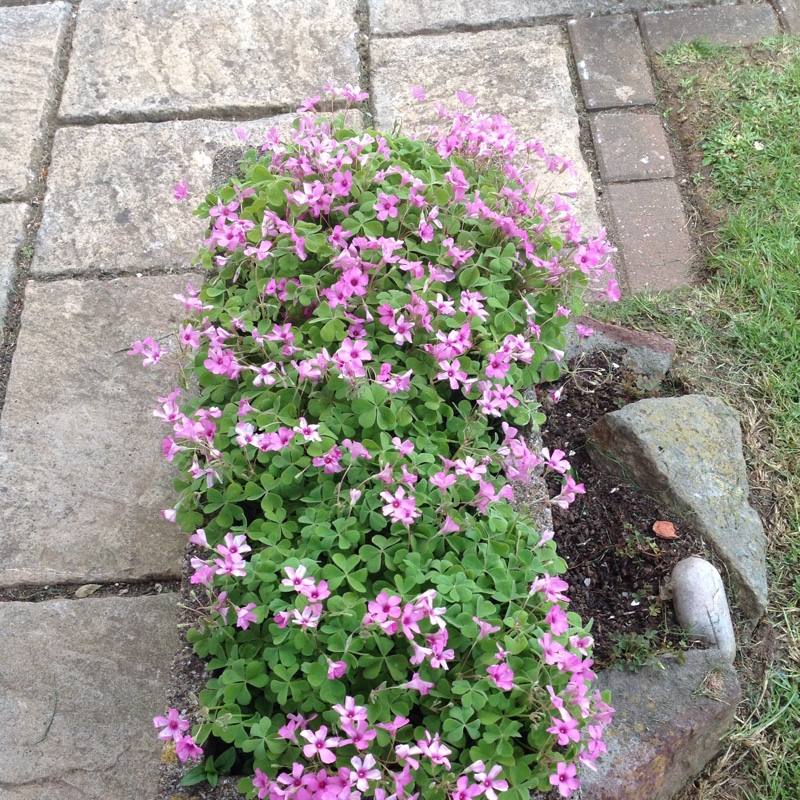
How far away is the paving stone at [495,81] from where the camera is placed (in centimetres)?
338

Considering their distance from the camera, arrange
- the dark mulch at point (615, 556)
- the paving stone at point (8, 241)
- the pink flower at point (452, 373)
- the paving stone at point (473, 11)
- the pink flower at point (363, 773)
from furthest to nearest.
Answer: the paving stone at point (473, 11)
the paving stone at point (8, 241)
the dark mulch at point (615, 556)
the pink flower at point (452, 373)
the pink flower at point (363, 773)

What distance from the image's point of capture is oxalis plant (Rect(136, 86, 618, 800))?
4.71 feet

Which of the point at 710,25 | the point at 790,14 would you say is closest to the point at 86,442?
the point at 710,25

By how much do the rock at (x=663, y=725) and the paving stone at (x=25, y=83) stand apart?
283 cm

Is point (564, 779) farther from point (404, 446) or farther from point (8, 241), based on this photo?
point (8, 241)

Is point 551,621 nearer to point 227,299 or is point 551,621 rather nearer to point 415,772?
point 415,772

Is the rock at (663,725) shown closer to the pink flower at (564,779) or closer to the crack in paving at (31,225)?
the pink flower at (564,779)

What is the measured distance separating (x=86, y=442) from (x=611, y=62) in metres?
2.62

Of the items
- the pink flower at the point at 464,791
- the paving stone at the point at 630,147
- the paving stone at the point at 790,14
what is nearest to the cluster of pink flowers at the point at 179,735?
the pink flower at the point at 464,791

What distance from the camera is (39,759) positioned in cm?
222

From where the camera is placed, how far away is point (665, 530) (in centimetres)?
230

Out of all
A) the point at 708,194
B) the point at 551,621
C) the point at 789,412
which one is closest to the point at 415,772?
the point at 551,621

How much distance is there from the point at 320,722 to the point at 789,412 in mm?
1907

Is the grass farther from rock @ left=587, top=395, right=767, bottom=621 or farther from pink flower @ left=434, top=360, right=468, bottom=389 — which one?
pink flower @ left=434, top=360, right=468, bottom=389
